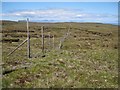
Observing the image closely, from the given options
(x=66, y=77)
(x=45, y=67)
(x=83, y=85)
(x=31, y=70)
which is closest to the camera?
(x=83, y=85)

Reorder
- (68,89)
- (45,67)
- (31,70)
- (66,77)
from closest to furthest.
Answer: (68,89), (66,77), (31,70), (45,67)

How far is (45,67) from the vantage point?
23766mm

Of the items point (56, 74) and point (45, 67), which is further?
point (45, 67)

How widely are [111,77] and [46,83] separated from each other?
6.62 metres

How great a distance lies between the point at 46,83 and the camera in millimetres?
18469

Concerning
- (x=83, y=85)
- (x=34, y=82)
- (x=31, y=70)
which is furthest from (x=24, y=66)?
(x=83, y=85)

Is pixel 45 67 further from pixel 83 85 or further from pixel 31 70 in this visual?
pixel 83 85

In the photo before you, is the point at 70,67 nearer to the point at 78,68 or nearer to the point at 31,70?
the point at 78,68

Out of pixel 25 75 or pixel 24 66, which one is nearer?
pixel 25 75

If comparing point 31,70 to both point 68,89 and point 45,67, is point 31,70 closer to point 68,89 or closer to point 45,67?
point 45,67

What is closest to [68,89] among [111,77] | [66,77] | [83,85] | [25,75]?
[83,85]

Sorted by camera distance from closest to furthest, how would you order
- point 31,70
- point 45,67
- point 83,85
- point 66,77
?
point 83,85, point 66,77, point 31,70, point 45,67

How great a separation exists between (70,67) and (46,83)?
6536 millimetres

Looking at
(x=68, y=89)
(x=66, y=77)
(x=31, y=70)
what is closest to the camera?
(x=68, y=89)
